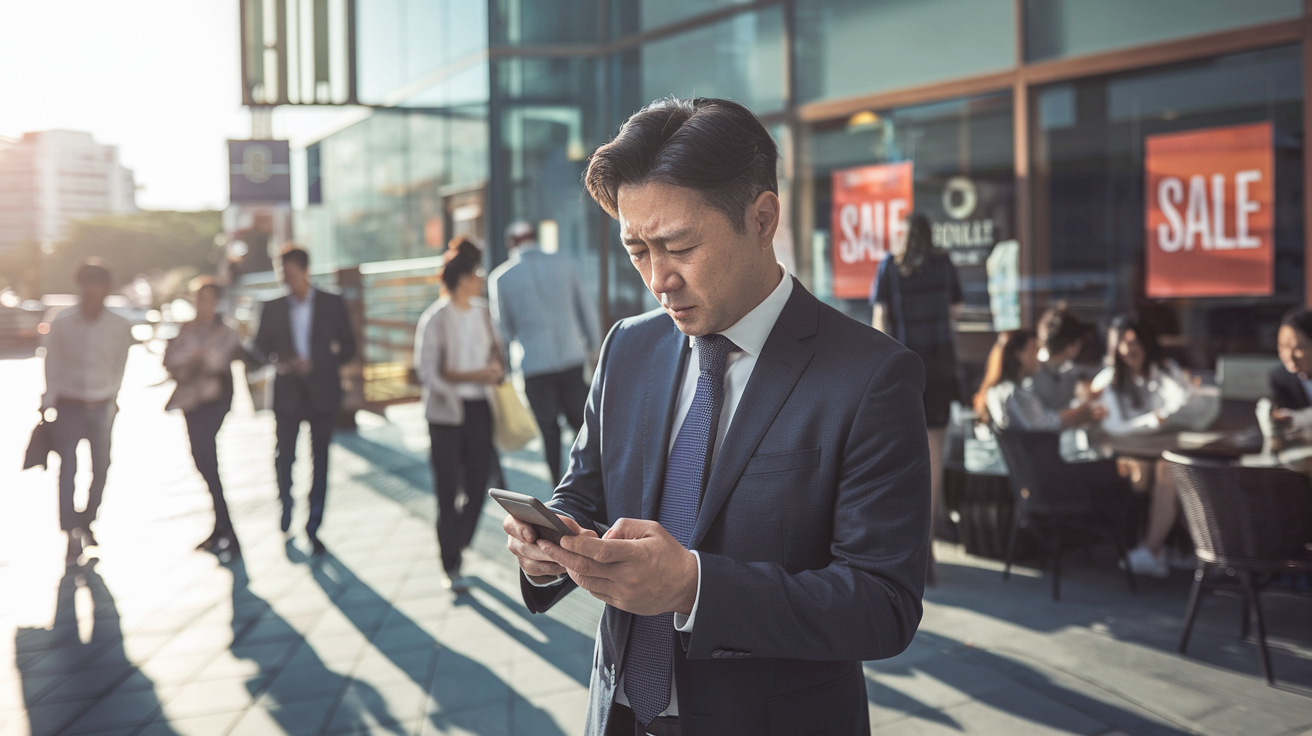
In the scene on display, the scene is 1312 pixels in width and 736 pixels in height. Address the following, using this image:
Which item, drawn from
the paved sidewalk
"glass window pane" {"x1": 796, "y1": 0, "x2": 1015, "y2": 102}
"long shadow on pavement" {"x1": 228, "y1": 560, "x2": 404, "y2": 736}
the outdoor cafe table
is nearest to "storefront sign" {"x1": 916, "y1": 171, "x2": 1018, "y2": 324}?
"glass window pane" {"x1": 796, "y1": 0, "x2": 1015, "y2": 102}

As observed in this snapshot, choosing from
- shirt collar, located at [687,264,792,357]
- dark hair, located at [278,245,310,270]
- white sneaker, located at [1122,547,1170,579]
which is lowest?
white sneaker, located at [1122,547,1170,579]

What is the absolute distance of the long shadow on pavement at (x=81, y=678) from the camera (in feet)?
12.9

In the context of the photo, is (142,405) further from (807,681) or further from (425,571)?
(807,681)

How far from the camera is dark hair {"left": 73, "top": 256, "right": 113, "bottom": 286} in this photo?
20.8ft

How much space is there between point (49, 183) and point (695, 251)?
31.0ft

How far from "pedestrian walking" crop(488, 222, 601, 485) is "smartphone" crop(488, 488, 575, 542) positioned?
5093mm

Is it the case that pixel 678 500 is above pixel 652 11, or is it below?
below

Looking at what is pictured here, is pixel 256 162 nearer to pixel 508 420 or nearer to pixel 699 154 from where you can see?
pixel 508 420

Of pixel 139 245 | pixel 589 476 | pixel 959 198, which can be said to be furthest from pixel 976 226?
pixel 139 245

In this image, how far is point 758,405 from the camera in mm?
1423

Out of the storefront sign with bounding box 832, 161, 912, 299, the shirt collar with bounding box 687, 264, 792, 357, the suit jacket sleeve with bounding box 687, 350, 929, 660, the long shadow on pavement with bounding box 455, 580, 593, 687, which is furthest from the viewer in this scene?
the storefront sign with bounding box 832, 161, 912, 299

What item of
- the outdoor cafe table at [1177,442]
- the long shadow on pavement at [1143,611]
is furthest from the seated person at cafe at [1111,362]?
the long shadow on pavement at [1143,611]

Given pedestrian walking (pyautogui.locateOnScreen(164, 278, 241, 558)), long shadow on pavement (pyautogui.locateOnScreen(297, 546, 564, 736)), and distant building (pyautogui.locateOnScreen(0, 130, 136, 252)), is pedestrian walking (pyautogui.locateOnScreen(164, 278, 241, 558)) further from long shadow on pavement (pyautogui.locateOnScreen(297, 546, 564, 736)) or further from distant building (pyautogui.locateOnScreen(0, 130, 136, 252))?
distant building (pyautogui.locateOnScreen(0, 130, 136, 252))

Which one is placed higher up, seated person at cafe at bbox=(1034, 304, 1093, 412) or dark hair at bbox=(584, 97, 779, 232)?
dark hair at bbox=(584, 97, 779, 232)
